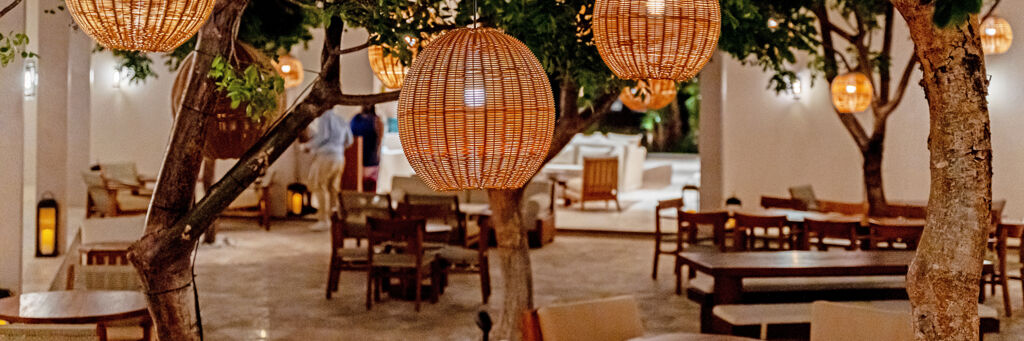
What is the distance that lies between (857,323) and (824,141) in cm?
810

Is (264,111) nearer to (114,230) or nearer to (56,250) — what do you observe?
(114,230)

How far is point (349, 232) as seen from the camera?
8.67 metres

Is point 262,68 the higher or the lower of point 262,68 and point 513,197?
the higher

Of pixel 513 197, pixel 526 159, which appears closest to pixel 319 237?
pixel 513 197

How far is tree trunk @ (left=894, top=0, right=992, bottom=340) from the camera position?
2648 millimetres

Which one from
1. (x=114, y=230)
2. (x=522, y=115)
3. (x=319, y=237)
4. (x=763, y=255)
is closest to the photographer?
(x=522, y=115)

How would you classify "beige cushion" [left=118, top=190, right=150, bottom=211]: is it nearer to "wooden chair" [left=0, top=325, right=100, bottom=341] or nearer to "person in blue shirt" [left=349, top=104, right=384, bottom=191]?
"person in blue shirt" [left=349, top=104, right=384, bottom=191]

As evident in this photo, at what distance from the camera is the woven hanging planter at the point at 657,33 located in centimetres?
312

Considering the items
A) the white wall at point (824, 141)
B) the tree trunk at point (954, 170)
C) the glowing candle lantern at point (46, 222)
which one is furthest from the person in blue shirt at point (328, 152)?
the tree trunk at point (954, 170)

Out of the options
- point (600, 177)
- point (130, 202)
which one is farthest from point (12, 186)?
point (600, 177)

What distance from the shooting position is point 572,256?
35.8ft

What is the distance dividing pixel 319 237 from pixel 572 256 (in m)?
3.33

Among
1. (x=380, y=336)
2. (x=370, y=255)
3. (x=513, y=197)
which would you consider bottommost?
(x=380, y=336)

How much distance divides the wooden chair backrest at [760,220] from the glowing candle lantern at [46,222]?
689cm
